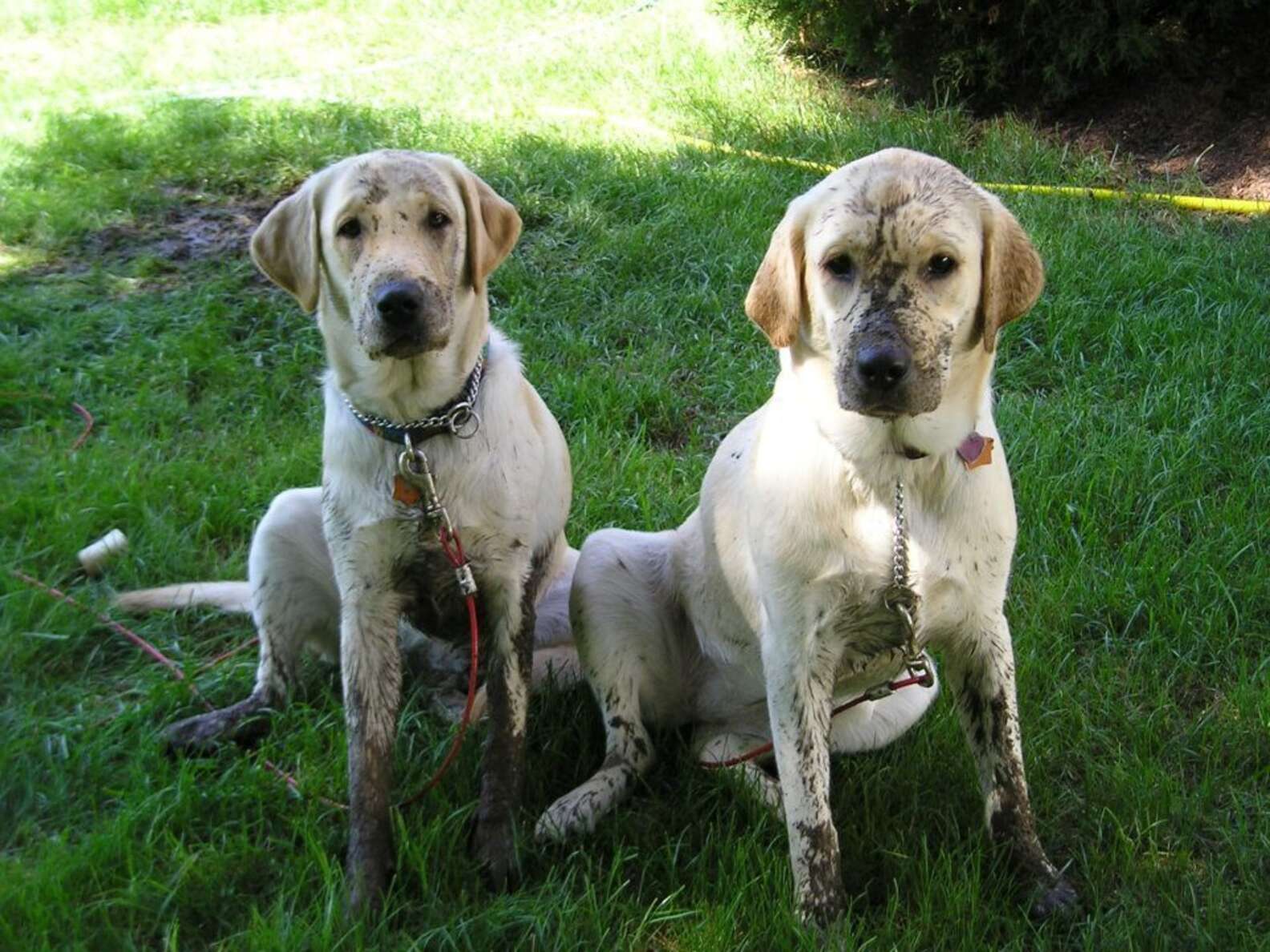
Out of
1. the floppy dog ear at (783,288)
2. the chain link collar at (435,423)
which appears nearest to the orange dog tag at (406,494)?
the chain link collar at (435,423)

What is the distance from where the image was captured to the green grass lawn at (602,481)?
3.00 meters

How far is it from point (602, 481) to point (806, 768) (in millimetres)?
2110

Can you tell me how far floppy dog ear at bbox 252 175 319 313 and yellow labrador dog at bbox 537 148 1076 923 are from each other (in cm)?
113

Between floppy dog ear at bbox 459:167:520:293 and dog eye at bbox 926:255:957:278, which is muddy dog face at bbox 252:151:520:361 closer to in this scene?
floppy dog ear at bbox 459:167:520:293

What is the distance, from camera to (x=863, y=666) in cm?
309

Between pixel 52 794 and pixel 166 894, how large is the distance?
0.56 m

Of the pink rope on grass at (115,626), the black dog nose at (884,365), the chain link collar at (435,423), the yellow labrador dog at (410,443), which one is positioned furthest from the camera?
the pink rope on grass at (115,626)

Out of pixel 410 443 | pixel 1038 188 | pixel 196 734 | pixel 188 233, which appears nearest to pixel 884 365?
pixel 410 443

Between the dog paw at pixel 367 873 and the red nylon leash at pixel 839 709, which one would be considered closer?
the dog paw at pixel 367 873

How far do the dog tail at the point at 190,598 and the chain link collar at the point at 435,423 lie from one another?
1.11 m

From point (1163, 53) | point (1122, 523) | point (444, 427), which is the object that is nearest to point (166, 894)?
point (444, 427)

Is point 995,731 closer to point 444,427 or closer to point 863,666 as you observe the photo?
point 863,666

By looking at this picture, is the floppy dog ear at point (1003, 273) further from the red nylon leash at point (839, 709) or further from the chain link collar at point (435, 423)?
the chain link collar at point (435, 423)

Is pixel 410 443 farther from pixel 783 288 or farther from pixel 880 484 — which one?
pixel 880 484
